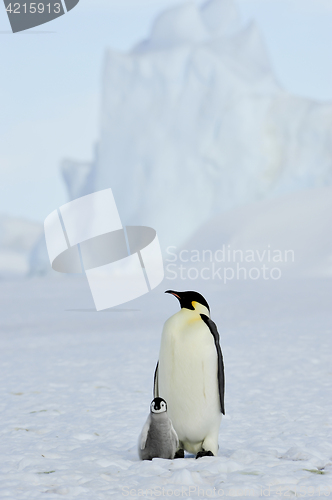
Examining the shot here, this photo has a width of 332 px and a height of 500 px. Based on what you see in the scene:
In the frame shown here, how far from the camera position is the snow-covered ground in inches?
81.4

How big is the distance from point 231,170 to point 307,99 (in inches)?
150

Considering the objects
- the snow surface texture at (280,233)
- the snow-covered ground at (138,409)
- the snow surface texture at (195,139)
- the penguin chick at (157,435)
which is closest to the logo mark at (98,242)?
the snow surface texture at (195,139)

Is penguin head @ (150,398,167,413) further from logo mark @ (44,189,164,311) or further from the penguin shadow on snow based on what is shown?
logo mark @ (44,189,164,311)

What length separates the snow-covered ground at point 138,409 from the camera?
2.07 m

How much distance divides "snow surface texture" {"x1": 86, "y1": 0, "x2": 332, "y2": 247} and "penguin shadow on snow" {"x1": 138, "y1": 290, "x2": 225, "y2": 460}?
14705mm

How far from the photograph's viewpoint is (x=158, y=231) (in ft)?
56.8

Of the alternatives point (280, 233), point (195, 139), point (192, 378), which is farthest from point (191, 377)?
point (195, 139)

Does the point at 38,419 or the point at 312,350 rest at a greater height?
the point at 38,419

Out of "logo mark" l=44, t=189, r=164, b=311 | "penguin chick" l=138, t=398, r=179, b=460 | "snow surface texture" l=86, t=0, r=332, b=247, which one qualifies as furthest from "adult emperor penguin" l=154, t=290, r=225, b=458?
"snow surface texture" l=86, t=0, r=332, b=247

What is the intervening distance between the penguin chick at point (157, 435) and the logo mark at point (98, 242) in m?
11.4

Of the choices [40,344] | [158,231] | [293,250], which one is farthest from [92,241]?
[40,344]

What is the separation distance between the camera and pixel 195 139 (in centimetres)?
1766

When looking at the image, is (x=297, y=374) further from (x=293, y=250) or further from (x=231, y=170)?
(x=231, y=170)

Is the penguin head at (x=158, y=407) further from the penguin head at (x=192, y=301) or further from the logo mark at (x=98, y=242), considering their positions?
the logo mark at (x=98, y=242)
